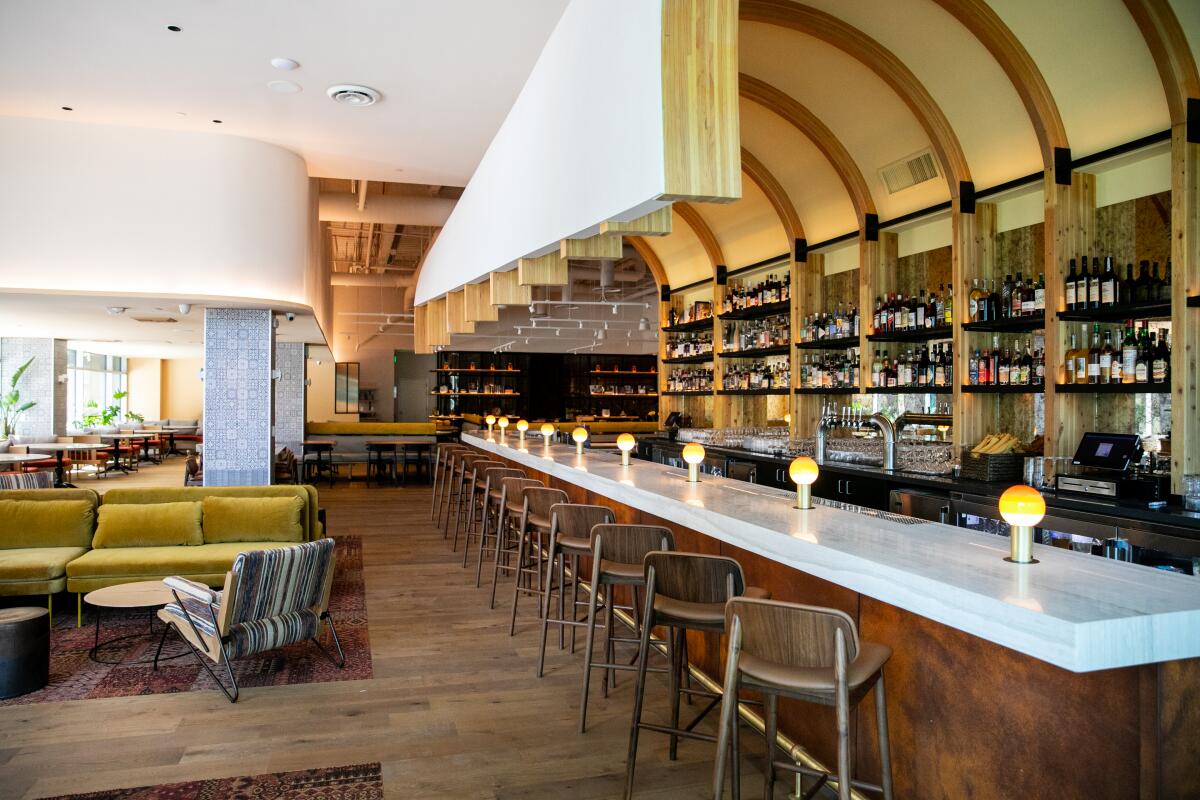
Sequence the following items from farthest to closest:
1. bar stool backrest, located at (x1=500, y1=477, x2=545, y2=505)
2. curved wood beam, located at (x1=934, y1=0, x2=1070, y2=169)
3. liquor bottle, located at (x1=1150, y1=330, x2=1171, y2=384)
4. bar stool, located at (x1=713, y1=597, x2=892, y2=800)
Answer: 1. bar stool backrest, located at (x1=500, y1=477, x2=545, y2=505)
2. curved wood beam, located at (x1=934, y1=0, x2=1070, y2=169)
3. liquor bottle, located at (x1=1150, y1=330, x2=1171, y2=384)
4. bar stool, located at (x1=713, y1=597, x2=892, y2=800)

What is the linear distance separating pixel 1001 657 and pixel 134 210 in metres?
7.45

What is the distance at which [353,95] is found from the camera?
19.8 ft

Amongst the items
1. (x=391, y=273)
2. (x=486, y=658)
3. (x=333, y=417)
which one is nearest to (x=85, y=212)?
(x=486, y=658)

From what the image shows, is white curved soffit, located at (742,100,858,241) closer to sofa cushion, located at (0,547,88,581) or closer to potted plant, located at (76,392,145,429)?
sofa cushion, located at (0,547,88,581)

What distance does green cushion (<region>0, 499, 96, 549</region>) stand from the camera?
18.1 ft

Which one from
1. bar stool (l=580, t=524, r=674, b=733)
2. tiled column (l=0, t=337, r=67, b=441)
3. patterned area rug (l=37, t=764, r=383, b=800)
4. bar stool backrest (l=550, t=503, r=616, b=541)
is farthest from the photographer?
tiled column (l=0, t=337, r=67, b=441)

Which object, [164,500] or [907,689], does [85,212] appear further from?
[907,689]

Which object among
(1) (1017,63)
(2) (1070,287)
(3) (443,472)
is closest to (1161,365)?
(2) (1070,287)

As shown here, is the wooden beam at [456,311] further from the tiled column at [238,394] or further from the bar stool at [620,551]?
the bar stool at [620,551]

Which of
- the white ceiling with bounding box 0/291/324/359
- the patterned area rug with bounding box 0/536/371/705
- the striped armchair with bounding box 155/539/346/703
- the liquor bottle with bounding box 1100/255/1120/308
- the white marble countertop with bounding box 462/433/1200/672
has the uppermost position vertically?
the white ceiling with bounding box 0/291/324/359

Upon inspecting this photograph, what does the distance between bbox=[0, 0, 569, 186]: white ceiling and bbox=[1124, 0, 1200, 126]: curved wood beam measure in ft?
10.0

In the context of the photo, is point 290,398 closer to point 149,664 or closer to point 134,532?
point 134,532

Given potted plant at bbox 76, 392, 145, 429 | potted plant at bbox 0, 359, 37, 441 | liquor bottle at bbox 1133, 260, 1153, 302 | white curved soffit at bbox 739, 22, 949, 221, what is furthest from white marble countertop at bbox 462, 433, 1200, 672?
potted plant at bbox 76, 392, 145, 429

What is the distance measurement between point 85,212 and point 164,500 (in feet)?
9.26
